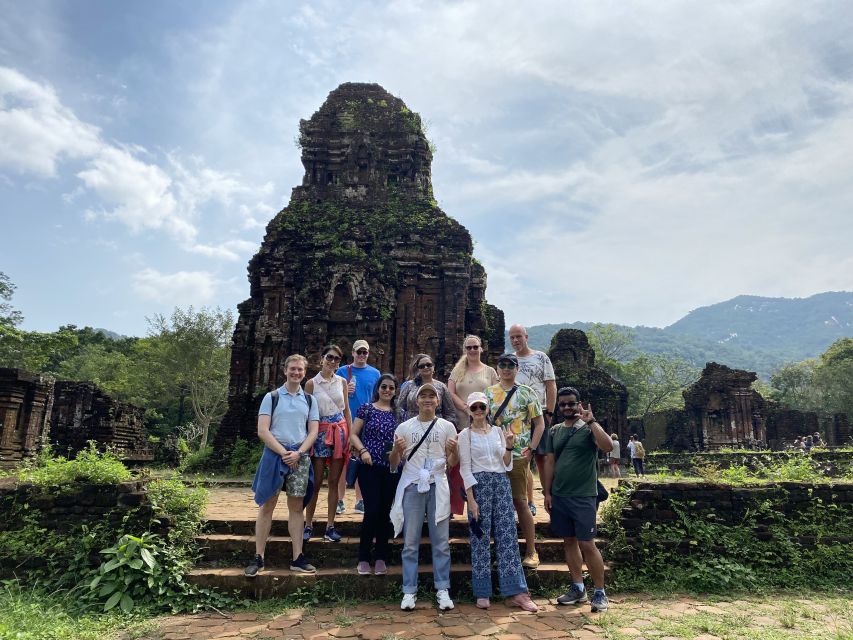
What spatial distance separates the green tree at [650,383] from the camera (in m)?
55.2

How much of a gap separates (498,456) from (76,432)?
1943 cm

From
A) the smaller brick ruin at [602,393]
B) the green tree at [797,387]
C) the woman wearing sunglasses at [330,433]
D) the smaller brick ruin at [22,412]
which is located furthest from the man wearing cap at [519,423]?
the green tree at [797,387]

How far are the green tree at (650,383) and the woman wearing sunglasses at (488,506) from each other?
52529mm

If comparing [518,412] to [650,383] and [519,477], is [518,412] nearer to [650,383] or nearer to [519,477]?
[519,477]

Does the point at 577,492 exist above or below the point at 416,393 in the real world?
below

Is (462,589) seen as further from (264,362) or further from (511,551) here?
(264,362)

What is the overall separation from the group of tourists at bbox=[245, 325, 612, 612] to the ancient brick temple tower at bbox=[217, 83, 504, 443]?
10367 millimetres

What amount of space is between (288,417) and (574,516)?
308 cm

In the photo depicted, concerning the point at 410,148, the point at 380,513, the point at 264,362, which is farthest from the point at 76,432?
the point at 380,513

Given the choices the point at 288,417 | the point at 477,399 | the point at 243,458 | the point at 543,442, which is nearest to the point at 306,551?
the point at 288,417

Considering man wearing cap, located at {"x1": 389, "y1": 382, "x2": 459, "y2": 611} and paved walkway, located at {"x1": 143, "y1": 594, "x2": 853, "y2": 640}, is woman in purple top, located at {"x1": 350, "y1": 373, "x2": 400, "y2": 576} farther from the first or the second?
paved walkway, located at {"x1": 143, "y1": 594, "x2": 853, "y2": 640}

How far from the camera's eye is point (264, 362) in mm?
16766

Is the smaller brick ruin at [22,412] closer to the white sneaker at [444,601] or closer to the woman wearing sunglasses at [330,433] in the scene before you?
the woman wearing sunglasses at [330,433]

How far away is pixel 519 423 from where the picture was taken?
19.0ft
